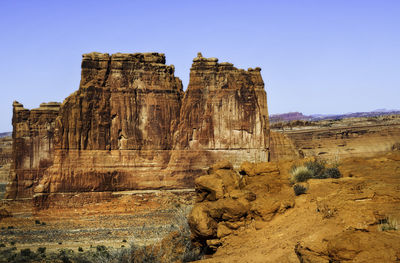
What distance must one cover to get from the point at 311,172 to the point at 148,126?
31633 millimetres

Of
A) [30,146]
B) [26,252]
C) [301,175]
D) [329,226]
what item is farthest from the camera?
[30,146]

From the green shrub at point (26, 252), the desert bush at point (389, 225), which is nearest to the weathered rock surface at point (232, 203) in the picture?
the desert bush at point (389, 225)

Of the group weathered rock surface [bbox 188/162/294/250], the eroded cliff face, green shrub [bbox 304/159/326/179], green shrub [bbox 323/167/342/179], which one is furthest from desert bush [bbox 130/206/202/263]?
the eroded cliff face

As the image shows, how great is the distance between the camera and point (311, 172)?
16547 millimetres

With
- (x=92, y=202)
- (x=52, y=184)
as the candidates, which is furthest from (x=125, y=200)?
(x=52, y=184)

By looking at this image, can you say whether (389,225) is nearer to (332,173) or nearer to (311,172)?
(332,173)

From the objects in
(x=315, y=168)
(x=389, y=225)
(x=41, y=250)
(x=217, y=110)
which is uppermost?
(x=217, y=110)

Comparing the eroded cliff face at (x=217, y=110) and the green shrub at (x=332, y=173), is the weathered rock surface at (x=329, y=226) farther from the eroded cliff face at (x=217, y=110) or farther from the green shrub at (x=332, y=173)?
the eroded cliff face at (x=217, y=110)

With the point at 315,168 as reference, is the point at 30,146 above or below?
below

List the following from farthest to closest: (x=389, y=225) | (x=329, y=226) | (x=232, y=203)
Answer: (x=232, y=203) → (x=329, y=226) → (x=389, y=225)

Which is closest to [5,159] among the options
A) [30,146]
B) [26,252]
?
[30,146]

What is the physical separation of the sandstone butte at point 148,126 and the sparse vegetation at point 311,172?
3012 centimetres

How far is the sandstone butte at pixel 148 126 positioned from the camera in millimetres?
46031

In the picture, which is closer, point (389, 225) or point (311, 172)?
point (389, 225)
